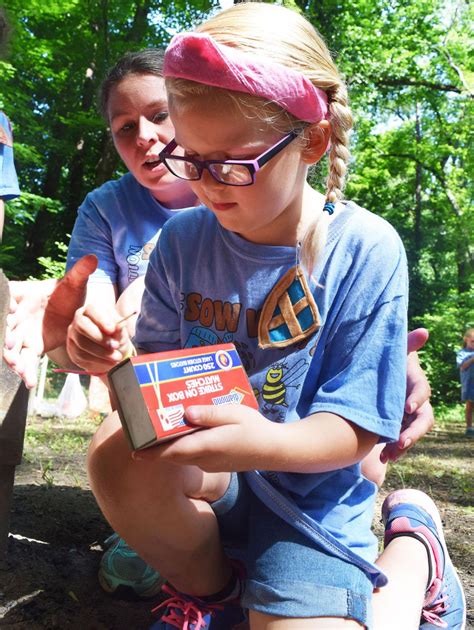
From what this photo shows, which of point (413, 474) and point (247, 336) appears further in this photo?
point (413, 474)

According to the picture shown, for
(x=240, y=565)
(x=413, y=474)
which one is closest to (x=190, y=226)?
(x=240, y=565)

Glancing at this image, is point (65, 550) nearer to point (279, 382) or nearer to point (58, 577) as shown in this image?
point (58, 577)

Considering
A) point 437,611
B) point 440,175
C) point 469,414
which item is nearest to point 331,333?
point 437,611

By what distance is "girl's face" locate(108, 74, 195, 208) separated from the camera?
99.0 inches

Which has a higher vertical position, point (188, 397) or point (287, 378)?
point (188, 397)

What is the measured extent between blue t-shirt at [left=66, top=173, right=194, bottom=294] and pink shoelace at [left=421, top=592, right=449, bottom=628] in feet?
4.86

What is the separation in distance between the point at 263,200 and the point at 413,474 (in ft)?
11.4

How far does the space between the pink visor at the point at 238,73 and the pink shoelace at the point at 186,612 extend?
1.21m

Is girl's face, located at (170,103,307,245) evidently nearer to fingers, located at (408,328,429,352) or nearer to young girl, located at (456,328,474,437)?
fingers, located at (408,328,429,352)

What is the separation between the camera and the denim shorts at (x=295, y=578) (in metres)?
1.54

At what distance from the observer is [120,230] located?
263cm

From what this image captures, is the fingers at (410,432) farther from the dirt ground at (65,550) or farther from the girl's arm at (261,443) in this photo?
the dirt ground at (65,550)

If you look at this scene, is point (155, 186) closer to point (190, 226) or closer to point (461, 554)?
point (190, 226)

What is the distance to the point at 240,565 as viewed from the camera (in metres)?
1.87
